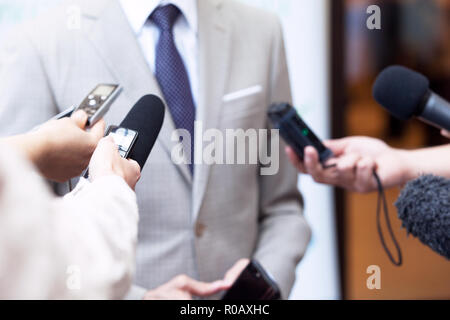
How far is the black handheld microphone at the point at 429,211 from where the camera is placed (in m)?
0.58

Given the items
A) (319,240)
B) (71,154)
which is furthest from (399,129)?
(71,154)

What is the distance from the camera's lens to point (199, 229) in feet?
2.75

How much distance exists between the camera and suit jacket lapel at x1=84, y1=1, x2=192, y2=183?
76 cm

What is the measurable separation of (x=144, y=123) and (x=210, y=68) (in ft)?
1.02

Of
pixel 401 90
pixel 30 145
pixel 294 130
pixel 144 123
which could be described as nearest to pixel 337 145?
pixel 294 130

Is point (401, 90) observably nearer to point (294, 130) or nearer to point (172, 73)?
point (294, 130)

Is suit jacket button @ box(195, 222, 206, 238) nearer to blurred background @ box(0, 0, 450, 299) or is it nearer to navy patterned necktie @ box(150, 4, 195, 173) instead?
navy patterned necktie @ box(150, 4, 195, 173)

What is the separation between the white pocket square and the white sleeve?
1.47 ft

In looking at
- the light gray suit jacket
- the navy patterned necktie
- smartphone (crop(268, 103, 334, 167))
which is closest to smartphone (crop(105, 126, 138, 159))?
the light gray suit jacket

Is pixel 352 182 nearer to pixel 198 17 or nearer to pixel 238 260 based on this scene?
pixel 238 260

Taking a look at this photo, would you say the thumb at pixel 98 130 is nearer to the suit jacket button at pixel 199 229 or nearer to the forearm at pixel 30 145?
the forearm at pixel 30 145

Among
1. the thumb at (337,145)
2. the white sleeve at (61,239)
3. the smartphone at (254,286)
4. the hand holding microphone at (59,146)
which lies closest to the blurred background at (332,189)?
the thumb at (337,145)

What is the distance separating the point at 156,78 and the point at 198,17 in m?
0.15

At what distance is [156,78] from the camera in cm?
79
